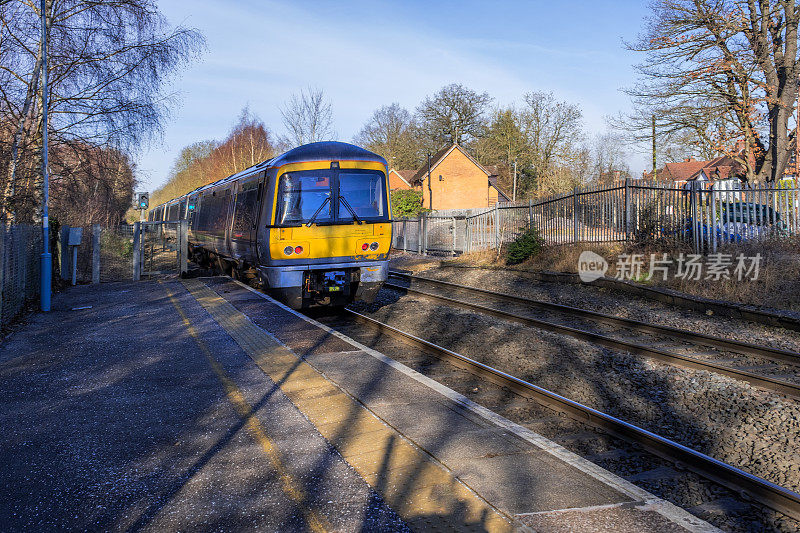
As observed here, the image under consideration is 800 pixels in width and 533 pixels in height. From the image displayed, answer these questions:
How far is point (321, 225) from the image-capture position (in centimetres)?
1100

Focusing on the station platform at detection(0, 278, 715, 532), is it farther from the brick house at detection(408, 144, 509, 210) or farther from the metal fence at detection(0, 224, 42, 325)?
the brick house at detection(408, 144, 509, 210)

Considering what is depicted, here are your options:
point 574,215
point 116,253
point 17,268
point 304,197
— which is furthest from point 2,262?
point 116,253

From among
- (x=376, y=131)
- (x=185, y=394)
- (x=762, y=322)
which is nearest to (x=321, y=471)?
(x=185, y=394)

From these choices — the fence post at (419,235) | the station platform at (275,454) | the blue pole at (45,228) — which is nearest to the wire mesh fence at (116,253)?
the blue pole at (45,228)

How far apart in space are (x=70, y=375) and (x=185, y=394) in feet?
6.23

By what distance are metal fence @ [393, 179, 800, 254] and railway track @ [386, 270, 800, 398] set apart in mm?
5420

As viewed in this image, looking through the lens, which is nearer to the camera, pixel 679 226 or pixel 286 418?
pixel 286 418

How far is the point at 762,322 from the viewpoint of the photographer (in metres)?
9.91

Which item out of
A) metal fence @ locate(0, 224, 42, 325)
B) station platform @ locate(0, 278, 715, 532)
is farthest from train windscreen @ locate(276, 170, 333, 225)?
metal fence @ locate(0, 224, 42, 325)

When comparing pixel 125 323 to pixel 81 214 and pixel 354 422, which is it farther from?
pixel 81 214

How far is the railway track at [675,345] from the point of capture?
690 cm

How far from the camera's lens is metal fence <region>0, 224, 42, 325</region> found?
9953 millimetres

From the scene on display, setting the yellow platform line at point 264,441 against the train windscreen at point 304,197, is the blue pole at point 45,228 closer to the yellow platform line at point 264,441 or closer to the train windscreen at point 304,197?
the train windscreen at point 304,197

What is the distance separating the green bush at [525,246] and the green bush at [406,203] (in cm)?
2925
